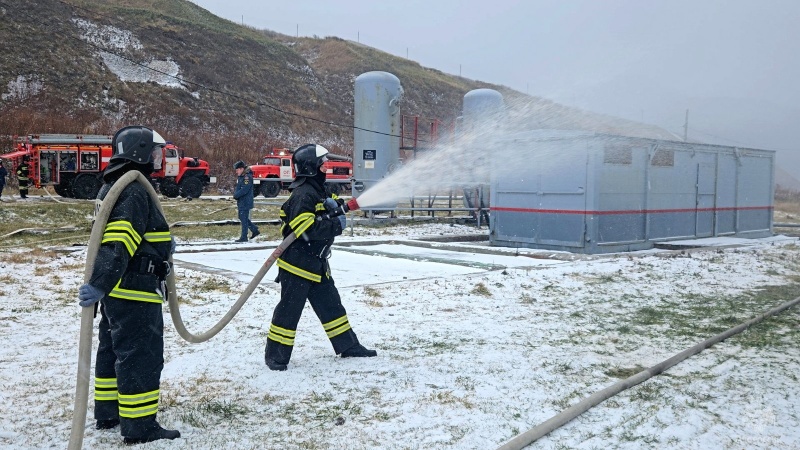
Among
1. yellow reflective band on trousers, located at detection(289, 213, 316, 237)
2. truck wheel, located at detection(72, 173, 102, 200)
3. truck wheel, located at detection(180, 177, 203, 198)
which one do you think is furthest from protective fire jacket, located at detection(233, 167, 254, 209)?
truck wheel, located at detection(180, 177, 203, 198)

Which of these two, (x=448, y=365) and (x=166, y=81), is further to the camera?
(x=166, y=81)

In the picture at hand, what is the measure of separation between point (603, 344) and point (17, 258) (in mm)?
9030

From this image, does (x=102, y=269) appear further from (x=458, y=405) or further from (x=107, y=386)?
(x=458, y=405)

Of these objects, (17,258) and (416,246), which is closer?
(17,258)

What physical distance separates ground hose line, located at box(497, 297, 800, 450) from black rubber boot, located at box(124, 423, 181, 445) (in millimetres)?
1868

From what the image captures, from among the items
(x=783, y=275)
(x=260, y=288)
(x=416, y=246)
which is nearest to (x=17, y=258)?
(x=260, y=288)

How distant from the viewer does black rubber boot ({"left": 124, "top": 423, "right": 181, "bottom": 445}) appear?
12.2 ft

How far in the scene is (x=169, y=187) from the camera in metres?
28.2

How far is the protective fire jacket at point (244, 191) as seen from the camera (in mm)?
13727

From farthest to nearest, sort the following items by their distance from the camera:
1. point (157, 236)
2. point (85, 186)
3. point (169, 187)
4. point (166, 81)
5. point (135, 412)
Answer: point (166, 81)
point (169, 187)
point (85, 186)
point (157, 236)
point (135, 412)

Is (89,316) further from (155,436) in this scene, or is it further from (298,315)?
(298,315)

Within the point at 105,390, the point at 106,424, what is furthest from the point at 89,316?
the point at 106,424

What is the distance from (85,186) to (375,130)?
12.5m

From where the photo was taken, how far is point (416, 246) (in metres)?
14.6
